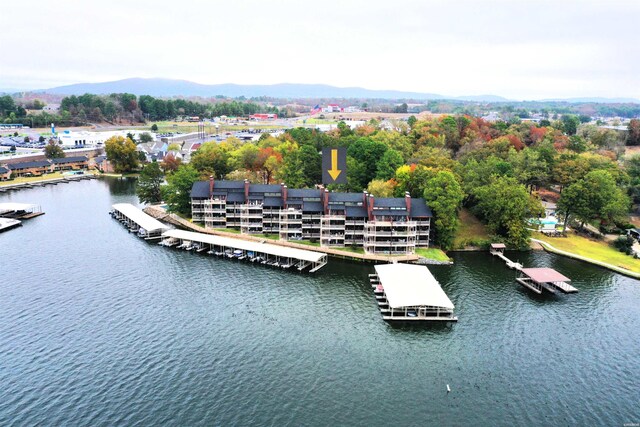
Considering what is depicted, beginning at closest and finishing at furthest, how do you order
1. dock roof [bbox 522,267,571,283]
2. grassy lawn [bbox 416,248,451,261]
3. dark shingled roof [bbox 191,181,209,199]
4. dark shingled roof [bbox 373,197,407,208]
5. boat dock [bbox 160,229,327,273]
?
1. dock roof [bbox 522,267,571,283]
2. boat dock [bbox 160,229,327,273]
3. grassy lawn [bbox 416,248,451,261]
4. dark shingled roof [bbox 373,197,407,208]
5. dark shingled roof [bbox 191,181,209,199]

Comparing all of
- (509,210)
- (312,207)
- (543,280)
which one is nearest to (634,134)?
(509,210)

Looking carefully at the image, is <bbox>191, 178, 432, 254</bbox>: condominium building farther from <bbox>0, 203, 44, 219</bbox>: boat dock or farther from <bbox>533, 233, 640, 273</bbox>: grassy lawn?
<bbox>0, 203, 44, 219</bbox>: boat dock

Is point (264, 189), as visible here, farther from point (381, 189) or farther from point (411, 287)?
point (411, 287)

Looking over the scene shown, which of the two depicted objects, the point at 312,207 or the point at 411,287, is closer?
the point at 411,287

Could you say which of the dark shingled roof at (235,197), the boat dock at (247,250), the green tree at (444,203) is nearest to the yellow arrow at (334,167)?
the dark shingled roof at (235,197)

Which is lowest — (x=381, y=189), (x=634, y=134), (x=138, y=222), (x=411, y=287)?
(x=411, y=287)

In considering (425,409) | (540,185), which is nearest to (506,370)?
(425,409)

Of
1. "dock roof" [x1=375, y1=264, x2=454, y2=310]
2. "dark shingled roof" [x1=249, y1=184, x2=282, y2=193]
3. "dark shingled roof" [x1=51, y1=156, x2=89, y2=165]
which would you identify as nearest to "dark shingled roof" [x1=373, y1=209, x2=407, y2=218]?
"dock roof" [x1=375, y1=264, x2=454, y2=310]
